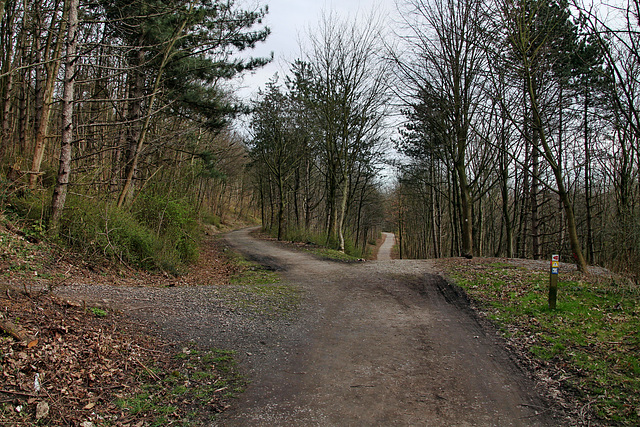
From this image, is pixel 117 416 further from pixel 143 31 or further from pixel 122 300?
pixel 143 31

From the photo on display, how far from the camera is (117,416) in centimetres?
314

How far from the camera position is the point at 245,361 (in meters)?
4.52

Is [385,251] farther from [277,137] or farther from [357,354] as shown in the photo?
[357,354]

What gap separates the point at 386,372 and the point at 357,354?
61cm

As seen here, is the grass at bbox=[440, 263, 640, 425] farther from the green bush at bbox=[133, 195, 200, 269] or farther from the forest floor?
the green bush at bbox=[133, 195, 200, 269]

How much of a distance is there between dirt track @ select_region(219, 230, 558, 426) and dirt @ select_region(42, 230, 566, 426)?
13 millimetres

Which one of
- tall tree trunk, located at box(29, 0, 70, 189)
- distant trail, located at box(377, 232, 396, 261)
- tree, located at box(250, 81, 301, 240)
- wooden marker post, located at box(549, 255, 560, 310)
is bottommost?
distant trail, located at box(377, 232, 396, 261)

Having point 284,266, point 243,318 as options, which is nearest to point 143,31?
point 284,266

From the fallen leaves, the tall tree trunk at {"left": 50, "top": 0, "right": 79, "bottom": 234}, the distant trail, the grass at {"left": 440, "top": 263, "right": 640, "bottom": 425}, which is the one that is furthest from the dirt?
the distant trail

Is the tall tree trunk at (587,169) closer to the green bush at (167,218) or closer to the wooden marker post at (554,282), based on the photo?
the wooden marker post at (554,282)

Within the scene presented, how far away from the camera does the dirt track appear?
3430mm

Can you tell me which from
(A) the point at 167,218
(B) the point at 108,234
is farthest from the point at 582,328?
(A) the point at 167,218

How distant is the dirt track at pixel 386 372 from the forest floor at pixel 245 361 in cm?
2

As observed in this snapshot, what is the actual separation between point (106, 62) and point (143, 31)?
3.86 metres
